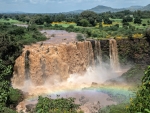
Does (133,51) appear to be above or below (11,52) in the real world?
below

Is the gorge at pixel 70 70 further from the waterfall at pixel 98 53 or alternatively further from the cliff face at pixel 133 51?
the cliff face at pixel 133 51

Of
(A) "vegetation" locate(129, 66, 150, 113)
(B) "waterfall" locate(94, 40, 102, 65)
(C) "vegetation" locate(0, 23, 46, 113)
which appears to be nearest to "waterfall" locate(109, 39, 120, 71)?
(B) "waterfall" locate(94, 40, 102, 65)

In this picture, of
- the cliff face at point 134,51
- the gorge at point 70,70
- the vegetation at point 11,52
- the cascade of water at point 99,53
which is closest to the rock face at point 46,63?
the gorge at point 70,70

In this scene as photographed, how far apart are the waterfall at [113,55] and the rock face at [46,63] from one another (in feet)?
13.0

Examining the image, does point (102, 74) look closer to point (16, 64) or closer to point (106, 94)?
point (106, 94)

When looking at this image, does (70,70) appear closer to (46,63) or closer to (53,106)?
(46,63)

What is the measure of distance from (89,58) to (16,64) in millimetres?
7514

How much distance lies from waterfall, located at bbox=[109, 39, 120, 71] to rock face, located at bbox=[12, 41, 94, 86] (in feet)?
13.0

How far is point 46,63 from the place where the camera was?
2417 centimetres

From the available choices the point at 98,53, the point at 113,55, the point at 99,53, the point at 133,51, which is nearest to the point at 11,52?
the point at 98,53

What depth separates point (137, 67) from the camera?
27078mm

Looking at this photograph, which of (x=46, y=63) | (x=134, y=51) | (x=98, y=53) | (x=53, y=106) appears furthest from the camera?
(x=134, y=51)

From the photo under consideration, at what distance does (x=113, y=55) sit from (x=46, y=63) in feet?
26.3

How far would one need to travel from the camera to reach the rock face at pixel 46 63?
2369 centimetres
